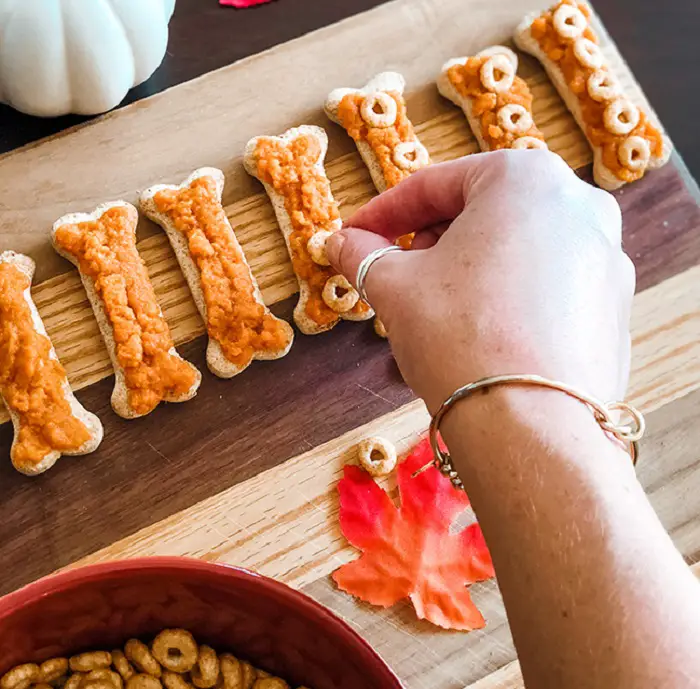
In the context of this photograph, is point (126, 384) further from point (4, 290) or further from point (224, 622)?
point (224, 622)

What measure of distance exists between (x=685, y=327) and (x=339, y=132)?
0.60 m

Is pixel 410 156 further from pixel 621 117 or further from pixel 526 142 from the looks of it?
pixel 621 117


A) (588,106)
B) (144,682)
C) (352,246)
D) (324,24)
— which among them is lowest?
(144,682)

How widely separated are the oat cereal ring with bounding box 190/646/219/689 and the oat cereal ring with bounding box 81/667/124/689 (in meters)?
0.09

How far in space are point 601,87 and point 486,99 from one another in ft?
0.60

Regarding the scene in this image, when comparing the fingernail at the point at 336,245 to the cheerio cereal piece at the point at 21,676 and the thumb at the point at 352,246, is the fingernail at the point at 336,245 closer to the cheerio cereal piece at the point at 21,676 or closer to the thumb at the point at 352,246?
the thumb at the point at 352,246

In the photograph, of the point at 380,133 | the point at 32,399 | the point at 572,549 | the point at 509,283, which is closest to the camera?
the point at 572,549

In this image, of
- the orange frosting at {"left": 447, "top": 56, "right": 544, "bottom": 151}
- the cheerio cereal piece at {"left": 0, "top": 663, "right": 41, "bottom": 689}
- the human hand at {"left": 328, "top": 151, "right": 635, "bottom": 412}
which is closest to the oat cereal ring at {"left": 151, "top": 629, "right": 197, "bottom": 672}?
the cheerio cereal piece at {"left": 0, "top": 663, "right": 41, "bottom": 689}

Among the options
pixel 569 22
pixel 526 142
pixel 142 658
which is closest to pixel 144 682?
pixel 142 658

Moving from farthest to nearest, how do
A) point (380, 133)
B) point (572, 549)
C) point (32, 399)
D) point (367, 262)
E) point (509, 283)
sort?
point (380, 133)
point (32, 399)
point (367, 262)
point (509, 283)
point (572, 549)

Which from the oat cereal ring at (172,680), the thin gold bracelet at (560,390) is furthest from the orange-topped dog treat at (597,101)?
the oat cereal ring at (172,680)

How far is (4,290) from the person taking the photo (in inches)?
45.1

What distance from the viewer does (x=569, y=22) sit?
1310mm

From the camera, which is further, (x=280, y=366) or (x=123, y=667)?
(x=280, y=366)
